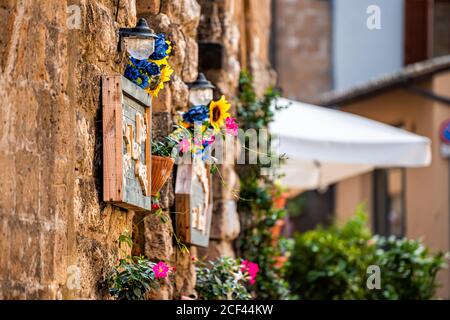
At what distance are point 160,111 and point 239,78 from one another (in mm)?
2694

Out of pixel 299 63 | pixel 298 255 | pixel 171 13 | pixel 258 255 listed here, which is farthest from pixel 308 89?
pixel 171 13

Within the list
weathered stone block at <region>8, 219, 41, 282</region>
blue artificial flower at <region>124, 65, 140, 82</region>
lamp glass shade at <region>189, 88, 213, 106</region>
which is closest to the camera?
weathered stone block at <region>8, 219, 41, 282</region>

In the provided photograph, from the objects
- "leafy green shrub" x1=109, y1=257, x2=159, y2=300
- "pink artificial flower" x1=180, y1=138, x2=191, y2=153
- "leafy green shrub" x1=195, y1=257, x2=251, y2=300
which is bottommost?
"leafy green shrub" x1=195, y1=257, x2=251, y2=300

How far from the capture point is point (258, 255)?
915 centimetres

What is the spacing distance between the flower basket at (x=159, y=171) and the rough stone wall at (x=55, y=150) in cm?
26

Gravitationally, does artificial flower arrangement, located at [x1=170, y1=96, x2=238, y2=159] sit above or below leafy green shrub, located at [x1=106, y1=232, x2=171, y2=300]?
above

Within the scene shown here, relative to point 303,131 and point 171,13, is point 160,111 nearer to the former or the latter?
point 171,13

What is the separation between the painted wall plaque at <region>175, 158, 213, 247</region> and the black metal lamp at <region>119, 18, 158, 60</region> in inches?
47.1

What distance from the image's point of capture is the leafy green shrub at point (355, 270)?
1033cm

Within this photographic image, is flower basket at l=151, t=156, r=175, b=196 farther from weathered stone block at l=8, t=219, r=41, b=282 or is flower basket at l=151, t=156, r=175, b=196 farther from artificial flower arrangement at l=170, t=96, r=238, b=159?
weathered stone block at l=8, t=219, r=41, b=282

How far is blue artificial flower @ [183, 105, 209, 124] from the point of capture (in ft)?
21.0

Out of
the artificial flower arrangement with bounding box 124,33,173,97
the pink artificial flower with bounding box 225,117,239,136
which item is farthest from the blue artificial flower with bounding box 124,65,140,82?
the pink artificial flower with bounding box 225,117,239,136

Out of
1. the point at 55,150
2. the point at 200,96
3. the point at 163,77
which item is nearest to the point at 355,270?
the point at 200,96

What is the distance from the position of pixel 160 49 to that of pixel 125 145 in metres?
0.58
